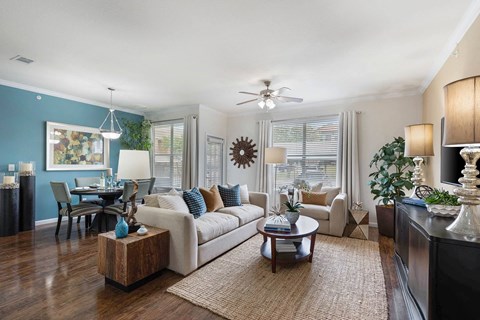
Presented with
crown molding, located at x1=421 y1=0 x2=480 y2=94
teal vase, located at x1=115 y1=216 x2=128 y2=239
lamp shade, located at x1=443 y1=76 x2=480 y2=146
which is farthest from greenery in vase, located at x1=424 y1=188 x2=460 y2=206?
teal vase, located at x1=115 y1=216 x2=128 y2=239

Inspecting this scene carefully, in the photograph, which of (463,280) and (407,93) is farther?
(407,93)

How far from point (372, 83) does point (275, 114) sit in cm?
226

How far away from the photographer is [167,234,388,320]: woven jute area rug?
1948 millimetres

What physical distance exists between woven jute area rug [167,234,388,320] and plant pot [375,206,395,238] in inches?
37.9

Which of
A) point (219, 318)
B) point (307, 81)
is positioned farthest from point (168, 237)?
point (307, 81)

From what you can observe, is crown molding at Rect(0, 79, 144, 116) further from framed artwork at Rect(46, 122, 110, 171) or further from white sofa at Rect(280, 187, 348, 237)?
white sofa at Rect(280, 187, 348, 237)

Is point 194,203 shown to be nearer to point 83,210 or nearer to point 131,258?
point 131,258

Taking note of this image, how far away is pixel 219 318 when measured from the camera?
6.15 feet

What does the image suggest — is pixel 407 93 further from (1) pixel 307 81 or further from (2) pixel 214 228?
(2) pixel 214 228

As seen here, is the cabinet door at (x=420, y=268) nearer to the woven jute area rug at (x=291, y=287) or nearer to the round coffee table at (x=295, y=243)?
the woven jute area rug at (x=291, y=287)

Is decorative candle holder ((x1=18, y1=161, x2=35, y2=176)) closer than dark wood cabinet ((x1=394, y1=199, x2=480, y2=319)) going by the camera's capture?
No

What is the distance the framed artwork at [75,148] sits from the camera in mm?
4578

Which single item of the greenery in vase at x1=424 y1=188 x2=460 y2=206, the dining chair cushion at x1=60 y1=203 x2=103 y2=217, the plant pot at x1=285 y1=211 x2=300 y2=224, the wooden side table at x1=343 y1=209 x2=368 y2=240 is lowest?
the wooden side table at x1=343 y1=209 x2=368 y2=240

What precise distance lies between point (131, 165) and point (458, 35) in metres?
3.58
